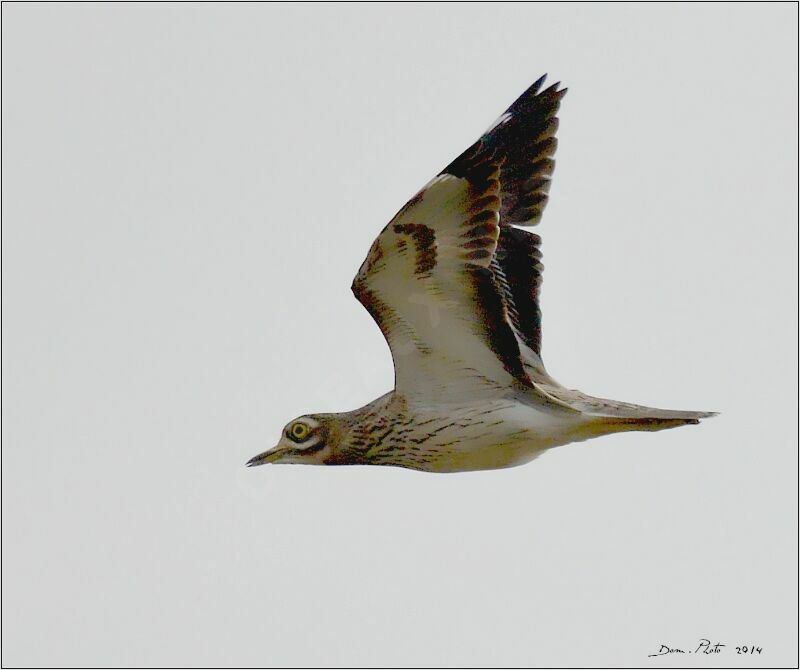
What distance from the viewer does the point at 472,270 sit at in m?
10.6

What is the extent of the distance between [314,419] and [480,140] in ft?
7.42

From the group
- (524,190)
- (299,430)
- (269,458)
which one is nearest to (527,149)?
(524,190)

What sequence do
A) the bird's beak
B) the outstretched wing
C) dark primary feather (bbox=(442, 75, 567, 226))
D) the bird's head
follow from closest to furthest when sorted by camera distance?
the outstretched wing → dark primary feather (bbox=(442, 75, 567, 226)) → the bird's head → the bird's beak

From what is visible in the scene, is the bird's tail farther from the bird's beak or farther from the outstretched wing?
the bird's beak

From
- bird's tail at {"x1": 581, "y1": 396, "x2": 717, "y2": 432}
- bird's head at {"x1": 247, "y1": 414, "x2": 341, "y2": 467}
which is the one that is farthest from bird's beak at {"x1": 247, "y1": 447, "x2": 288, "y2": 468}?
bird's tail at {"x1": 581, "y1": 396, "x2": 717, "y2": 432}

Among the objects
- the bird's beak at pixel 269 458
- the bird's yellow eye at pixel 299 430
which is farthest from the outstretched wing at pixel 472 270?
the bird's beak at pixel 269 458

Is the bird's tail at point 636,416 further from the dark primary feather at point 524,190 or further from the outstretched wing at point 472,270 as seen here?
the dark primary feather at point 524,190

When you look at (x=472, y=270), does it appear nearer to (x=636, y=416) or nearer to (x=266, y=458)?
(x=636, y=416)

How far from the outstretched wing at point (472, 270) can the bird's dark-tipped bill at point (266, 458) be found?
113 cm

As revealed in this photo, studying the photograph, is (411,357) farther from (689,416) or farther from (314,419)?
(689,416)

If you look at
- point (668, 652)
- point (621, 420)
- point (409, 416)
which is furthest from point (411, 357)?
point (668, 652)

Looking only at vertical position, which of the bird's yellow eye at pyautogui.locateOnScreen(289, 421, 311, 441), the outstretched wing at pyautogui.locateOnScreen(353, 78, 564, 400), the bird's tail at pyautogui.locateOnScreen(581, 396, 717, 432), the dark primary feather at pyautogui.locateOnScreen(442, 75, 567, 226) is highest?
the dark primary feather at pyautogui.locateOnScreen(442, 75, 567, 226)

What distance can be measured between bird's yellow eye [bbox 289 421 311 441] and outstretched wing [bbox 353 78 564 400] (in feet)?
2.77

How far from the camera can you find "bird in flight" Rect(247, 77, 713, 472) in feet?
34.1
